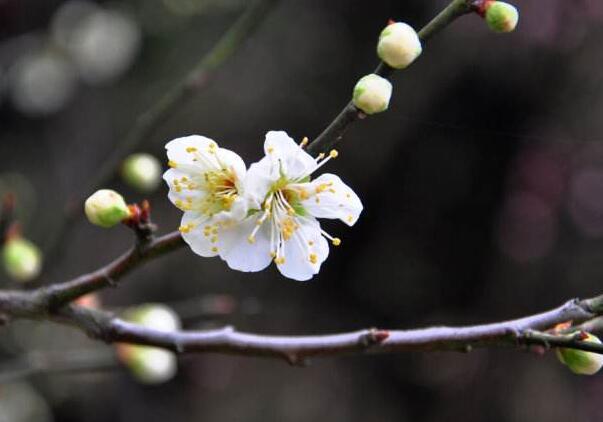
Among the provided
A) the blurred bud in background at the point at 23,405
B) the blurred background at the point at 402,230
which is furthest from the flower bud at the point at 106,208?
the blurred bud in background at the point at 23,405

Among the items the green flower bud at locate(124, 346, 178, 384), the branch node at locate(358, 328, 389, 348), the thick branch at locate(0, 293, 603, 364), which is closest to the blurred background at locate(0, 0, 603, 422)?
the green flower bud at locate(124, 346, 178, 384)

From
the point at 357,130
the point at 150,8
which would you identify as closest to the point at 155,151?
the point at 357,130

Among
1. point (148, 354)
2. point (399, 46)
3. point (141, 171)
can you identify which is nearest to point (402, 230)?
point (148, 354)

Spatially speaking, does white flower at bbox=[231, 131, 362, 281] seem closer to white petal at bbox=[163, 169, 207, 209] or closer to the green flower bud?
white petal at bbox=[163, 169, 207, 209]

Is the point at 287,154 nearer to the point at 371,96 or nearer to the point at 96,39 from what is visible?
the point at 371,96

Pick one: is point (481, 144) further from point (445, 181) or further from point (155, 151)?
point (155, 151)

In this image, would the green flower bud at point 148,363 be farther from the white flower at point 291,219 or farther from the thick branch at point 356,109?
the thick branch at point 356,109

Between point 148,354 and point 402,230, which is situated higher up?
point 402,230
